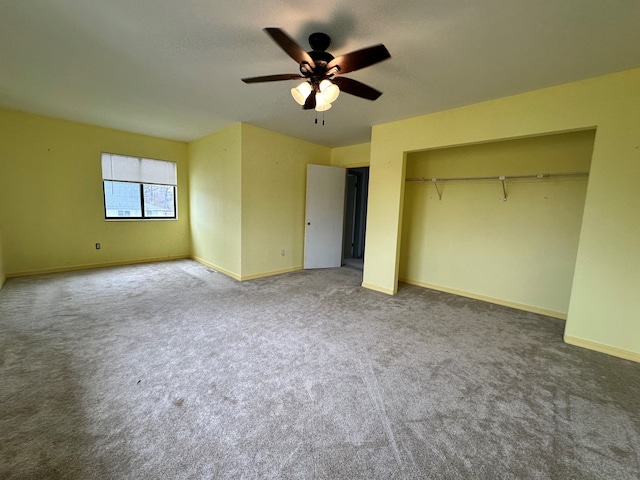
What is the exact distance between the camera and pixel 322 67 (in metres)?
1.92

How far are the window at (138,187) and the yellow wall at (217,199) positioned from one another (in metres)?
0.45

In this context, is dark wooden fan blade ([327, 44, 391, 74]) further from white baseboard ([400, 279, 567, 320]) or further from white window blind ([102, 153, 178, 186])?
white window blind ([102, 153, 178, 186])

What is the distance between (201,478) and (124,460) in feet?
1.37

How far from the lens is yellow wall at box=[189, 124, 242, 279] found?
4230mm

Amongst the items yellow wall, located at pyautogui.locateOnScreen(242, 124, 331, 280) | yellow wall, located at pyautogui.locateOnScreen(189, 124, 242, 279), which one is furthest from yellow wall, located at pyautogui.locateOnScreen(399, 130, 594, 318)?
yellow wall, located at pyautogui.locateOnScreen(189, 124, 242, 279)

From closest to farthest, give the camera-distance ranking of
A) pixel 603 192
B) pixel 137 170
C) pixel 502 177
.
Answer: pixel 603 192, pixel 502 177, pixel 137 170

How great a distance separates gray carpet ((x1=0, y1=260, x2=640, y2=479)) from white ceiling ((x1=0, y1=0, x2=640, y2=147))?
2.48 m

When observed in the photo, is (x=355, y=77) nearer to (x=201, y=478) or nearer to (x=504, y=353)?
(x=504, y=353)

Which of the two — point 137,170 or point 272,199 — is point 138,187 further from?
point 272,199

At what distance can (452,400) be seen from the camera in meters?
1.74

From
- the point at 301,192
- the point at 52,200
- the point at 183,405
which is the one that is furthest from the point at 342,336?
the point at 52,200

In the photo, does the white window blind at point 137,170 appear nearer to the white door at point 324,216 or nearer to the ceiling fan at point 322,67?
the white door at point 324,216

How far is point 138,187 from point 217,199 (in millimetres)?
1739

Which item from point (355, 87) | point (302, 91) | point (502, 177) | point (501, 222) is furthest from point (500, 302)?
point (302, 91)
